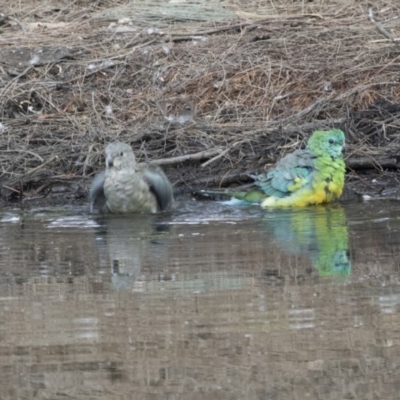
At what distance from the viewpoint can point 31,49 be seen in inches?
473

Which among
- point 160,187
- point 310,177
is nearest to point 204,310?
point 160,187

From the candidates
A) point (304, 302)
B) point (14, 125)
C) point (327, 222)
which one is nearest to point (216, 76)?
point (14, 125)

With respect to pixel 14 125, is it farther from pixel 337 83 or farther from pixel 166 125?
pixel 337 83

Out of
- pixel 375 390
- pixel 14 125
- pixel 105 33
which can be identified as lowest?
pixel 375 390

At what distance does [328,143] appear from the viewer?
8.97m

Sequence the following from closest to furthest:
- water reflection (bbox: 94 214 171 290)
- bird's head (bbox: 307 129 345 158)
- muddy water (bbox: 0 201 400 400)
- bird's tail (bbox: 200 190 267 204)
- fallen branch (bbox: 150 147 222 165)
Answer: muddy water (bbox: 0 201 400 400) → water reflection (bbox: 94 214 171 290) → bird's head (bbox: 307 129 345 158) → bird's tail (bbox: 200 190 267 204) → fallen branch (bbox: 150 147 222 165)

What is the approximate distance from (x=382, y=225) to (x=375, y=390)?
363 centimetres

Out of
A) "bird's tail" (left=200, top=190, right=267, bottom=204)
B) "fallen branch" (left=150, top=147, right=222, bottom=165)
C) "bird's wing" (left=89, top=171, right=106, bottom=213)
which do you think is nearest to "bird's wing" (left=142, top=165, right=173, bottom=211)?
"bird's wing" (left=89, top=171, right=106, bottom=213)

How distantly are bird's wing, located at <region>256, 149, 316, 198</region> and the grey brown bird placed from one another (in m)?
0.76

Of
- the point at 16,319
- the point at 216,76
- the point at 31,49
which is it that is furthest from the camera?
the point at 31,49

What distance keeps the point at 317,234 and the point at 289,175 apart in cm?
143

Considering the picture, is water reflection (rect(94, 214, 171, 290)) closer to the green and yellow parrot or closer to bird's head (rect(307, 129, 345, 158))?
the green and yellow parrot

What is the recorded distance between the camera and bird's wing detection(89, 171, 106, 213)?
29.2ft

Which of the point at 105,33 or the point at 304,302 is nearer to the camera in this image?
the point at 304,302
